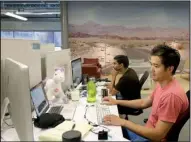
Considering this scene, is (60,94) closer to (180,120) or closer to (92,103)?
(92,103)

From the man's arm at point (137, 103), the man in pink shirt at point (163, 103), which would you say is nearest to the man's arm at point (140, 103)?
the man's arm at point (137, 103)

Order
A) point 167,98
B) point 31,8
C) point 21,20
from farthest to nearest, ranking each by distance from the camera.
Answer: point 21,20
point 31,8
point 167,98

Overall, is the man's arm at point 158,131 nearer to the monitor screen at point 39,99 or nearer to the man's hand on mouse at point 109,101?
the man's hand on mouse at point 109,101

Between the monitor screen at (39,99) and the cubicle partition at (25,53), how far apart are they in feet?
0.42

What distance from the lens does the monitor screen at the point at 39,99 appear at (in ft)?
5.46

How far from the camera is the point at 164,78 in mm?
1672

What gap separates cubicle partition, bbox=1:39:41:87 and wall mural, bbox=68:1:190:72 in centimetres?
297

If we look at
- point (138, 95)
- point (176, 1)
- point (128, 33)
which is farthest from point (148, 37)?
point (138, 95)

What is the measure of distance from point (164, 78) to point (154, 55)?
0.62ft

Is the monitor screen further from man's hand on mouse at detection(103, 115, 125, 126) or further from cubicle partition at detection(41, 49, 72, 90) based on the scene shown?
man's hand on mouse at detection(103, 115, 125, 126)

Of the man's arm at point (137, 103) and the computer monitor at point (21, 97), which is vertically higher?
the computer monitor at point (21, 97)

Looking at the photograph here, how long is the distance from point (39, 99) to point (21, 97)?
2.70ft

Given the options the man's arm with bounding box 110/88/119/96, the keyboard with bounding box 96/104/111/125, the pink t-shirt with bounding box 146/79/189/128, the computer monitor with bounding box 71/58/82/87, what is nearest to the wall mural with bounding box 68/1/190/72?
the computer monitor with bounding box 71/58/82/87

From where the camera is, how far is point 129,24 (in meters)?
4.87
